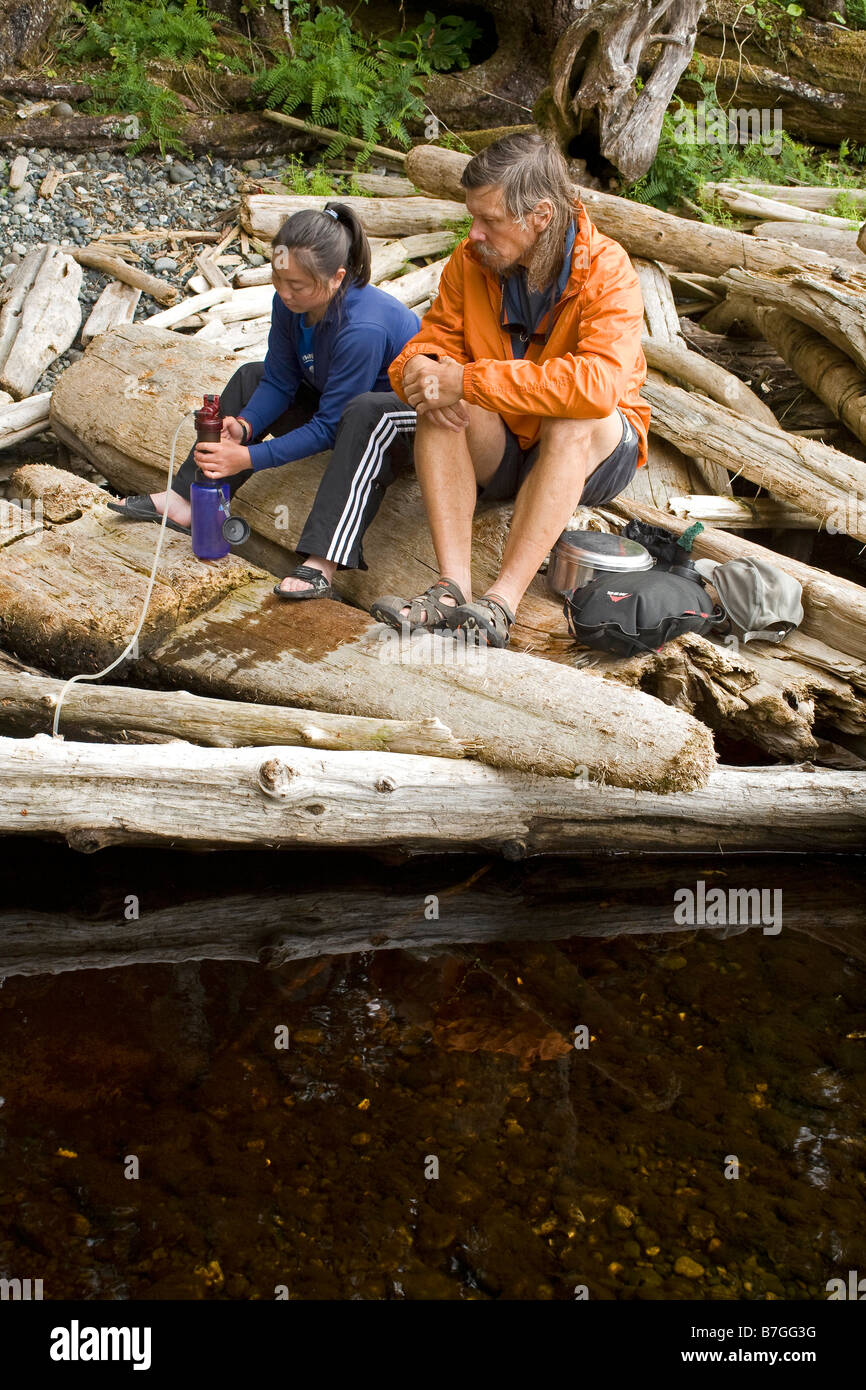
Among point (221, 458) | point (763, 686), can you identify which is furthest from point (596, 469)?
point (221, 458)

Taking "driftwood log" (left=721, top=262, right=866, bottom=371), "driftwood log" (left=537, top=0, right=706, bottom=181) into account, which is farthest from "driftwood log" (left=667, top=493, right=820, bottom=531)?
"driftwood log" (left=537, top=0, right=706, bottom=181)

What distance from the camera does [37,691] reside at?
4520 mm

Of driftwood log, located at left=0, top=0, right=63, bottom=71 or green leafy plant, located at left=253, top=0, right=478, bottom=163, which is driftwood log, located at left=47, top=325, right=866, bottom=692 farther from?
driftwood log, located at left=0, top=0, right=63, bottom=71

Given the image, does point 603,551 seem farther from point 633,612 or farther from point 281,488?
point 281,488

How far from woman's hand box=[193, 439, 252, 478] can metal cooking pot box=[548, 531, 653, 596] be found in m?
1.44

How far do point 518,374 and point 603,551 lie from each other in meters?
0.85

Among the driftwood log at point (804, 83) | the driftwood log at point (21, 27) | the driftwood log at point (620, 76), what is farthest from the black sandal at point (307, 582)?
the driftwood log at point (21, 27)

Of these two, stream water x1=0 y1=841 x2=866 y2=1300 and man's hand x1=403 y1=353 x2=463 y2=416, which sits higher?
man's hand x1=403 y1=353 x2=463 y2=416

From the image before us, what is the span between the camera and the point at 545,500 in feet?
14.5

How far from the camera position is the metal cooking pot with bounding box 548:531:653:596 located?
4.73m

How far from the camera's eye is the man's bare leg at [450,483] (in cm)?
463

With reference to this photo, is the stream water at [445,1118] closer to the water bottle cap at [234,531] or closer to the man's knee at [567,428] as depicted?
the water bottle cap at [234,531]

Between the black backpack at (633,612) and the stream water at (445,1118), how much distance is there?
112 centimetres
